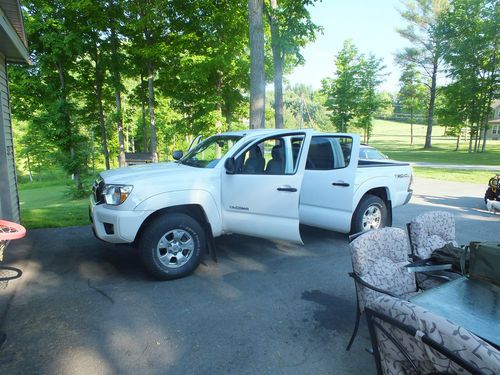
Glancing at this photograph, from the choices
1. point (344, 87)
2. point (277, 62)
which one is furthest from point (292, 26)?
point (344, 87)

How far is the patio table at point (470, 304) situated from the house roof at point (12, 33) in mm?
6750

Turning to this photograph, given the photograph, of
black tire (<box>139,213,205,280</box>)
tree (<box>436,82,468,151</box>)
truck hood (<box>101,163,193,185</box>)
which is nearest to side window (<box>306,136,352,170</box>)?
truck hood (<box>101,163,193,185</box>)

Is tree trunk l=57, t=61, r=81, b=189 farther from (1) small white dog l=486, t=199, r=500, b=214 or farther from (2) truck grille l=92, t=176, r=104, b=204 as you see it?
(1) small white dog l=486, t=199, r=500, b=214

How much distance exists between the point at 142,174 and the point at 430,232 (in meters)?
3.53

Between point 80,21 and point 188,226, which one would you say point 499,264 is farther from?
point 80,21

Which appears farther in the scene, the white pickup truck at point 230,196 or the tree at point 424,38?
the tree at point 424,38

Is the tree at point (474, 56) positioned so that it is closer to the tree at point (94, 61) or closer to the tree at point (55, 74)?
the tree at point (94, 61)

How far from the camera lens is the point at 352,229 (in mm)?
5832

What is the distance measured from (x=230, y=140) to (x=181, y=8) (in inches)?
433

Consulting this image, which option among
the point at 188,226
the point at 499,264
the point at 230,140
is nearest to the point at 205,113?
the point at 230,140

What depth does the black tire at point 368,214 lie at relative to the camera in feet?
18.9

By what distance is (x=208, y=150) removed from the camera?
572 centimetres

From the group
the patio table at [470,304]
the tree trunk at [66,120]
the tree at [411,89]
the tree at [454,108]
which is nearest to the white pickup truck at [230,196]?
the patio table at [470,304]

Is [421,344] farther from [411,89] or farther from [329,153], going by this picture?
[411,89]
